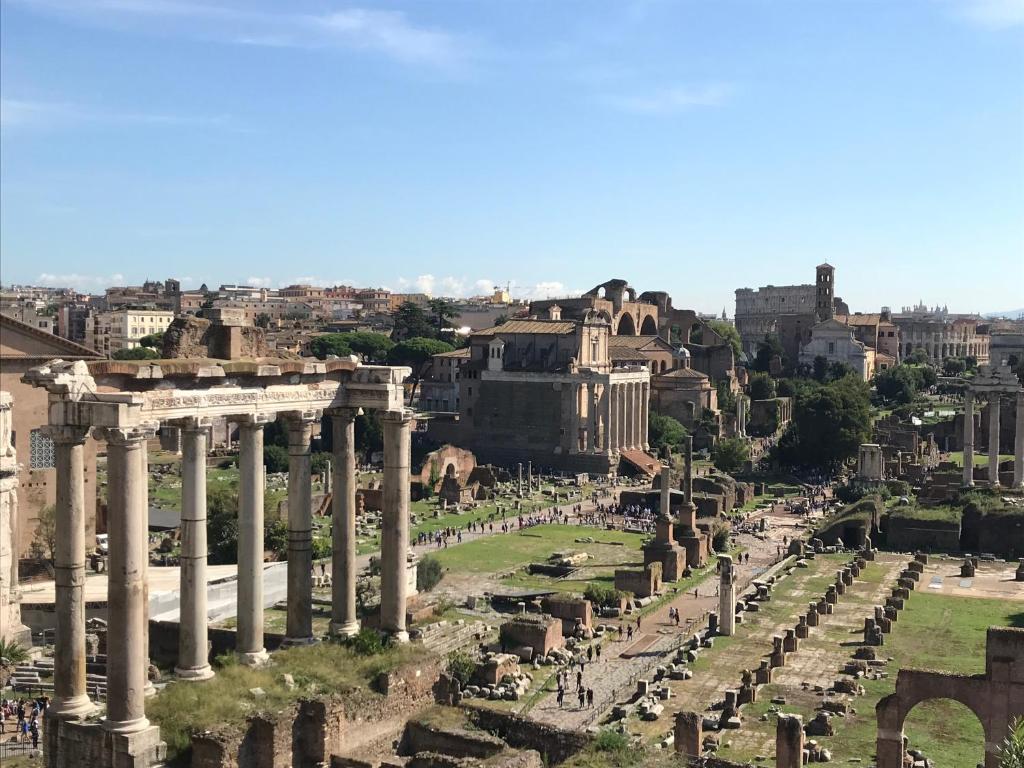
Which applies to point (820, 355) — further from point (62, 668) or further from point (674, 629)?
point (62, 668)

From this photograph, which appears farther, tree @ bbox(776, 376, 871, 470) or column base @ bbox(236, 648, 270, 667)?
tree @ bbox(776, 376, 871, 470)

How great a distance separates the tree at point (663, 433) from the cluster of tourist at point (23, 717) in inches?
2023

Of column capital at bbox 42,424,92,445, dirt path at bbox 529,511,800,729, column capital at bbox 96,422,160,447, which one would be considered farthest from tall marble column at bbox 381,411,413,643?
dirt path at bbox 529,511,800,729

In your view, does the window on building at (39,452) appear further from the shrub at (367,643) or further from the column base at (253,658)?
the column base at (253,658)

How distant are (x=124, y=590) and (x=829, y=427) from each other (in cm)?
5051

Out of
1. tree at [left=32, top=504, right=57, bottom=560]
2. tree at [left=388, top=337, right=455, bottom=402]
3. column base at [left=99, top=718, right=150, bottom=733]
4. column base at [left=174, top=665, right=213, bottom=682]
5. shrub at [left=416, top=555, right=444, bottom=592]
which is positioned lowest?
shrub at [left=416, top=555, right=444, bottom=592]

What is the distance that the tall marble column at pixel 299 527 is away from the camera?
16250 mm

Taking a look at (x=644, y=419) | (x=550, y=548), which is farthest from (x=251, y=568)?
(x=644, y=419)

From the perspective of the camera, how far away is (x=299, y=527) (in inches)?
640

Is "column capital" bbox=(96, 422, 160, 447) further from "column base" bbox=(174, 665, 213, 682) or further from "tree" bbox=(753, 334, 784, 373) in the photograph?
"tree" bbox=(753, 334, 784, 373)

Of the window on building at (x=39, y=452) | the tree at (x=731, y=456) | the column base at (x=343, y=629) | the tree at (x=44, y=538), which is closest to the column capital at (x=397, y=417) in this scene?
the column base at (x=343, y=629)

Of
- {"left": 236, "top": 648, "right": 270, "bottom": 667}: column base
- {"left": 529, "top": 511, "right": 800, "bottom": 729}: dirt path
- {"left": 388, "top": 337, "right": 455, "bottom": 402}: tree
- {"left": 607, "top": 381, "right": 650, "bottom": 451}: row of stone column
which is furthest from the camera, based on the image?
{"left": 388, "top": 337, "right": 455, "bottom": 402}: tree

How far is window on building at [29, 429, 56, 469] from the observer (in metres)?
34.0

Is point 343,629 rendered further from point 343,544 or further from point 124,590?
point 124,590
